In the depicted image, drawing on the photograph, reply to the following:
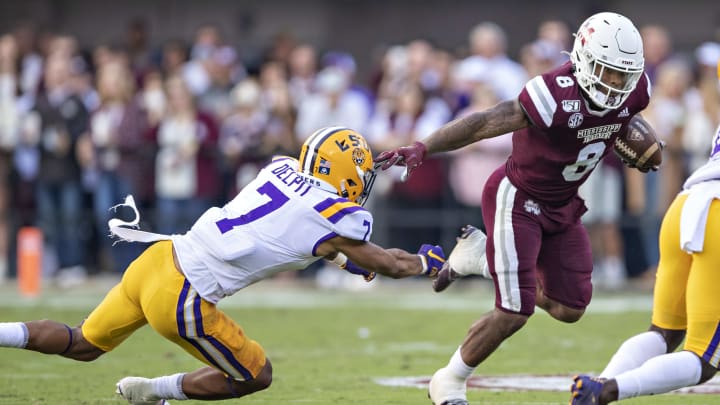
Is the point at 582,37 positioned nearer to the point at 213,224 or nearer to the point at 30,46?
the point at 213,224

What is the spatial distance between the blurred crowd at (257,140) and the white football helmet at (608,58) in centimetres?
581

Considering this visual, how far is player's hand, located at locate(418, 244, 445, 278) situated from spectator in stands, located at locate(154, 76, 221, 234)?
6656 millimetres

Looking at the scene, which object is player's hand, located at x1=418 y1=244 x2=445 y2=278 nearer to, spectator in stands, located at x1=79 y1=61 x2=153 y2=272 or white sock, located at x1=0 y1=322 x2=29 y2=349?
white sock, located at x1=0 y1=322 x2=29 y2=349

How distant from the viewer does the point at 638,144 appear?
20.6 ft

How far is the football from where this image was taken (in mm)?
6266

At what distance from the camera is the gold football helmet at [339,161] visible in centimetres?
573

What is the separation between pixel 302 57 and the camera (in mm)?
12867

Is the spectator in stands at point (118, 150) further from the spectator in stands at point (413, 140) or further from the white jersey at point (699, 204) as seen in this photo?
the white jersey at point (699, 204)

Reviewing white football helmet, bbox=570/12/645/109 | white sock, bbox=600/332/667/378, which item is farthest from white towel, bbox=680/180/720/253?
white football helmet, bbox=570/12/645/109

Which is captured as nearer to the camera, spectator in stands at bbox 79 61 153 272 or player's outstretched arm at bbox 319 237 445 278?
player's outstretched arm at bbox 319 237 445 278

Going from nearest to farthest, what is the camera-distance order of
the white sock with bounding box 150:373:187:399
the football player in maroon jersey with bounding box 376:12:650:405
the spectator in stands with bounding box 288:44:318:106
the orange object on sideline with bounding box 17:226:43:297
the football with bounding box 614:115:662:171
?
the football player in maroon jersey with bounding box 376:12:650:405 → the white sock with bounding box 150:373:187:399 → the football with bounding box 614:115:662:171 → the orange object on sideline with bounding box 17:226:43:297 → the spectator in stands with bounding box 288:44:318:106

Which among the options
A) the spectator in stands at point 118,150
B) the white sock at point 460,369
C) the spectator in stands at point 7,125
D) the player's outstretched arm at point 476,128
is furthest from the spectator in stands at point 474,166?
the white sock at point 460,369

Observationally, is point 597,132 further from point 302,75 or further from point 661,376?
point 302,75

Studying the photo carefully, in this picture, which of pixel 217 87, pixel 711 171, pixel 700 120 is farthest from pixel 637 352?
pixel 217 87
